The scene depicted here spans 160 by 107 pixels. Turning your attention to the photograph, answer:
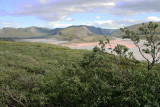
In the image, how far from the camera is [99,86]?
1325 centimetres

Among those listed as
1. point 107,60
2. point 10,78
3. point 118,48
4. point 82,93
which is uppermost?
point 118,48

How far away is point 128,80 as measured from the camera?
42.2 feet

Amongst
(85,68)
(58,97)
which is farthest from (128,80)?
(58,97)

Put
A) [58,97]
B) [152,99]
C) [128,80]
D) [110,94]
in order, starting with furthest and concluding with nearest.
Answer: [58,97] → [128,80] → [110,94] → [152,99]

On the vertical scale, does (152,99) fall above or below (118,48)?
below

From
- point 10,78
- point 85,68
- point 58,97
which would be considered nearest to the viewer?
point 58,97

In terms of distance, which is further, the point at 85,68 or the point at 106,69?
the point at 85,68

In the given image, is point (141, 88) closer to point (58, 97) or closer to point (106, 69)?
point (106, 69)

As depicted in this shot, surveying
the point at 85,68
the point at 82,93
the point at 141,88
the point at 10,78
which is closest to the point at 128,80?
the point at 141,88

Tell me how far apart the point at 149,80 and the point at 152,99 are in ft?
6.76

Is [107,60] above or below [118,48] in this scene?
below

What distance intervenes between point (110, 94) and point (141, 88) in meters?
2.16

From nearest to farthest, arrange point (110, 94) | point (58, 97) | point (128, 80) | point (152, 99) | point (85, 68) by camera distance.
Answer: point (152, 99) → point (110, 94) → point (128, 80) → point (58, 97) → point (85, 68)

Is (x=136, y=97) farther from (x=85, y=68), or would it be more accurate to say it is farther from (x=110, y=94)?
(x=85, y=68)
